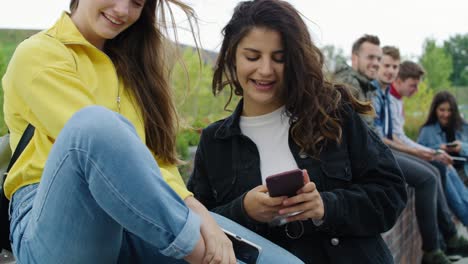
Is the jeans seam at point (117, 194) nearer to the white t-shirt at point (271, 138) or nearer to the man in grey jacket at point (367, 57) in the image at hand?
the white t-shirt at point (271, 138)

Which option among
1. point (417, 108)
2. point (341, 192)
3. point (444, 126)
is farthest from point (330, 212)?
point (417, 108)

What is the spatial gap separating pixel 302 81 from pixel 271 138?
0.29 m

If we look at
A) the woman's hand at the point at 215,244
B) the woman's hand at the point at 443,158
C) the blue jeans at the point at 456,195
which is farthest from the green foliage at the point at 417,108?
the woman's hand at the point at 215,244

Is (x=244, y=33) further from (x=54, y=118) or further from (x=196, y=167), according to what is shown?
(x=54, y=118)

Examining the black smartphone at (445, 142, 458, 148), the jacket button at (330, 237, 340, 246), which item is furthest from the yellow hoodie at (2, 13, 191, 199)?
the black smartphone at (445, 142, 458, 148)

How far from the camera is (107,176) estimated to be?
5.67 feet

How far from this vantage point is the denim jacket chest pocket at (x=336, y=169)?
2623mm

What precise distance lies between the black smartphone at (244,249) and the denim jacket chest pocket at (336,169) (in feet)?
1.90

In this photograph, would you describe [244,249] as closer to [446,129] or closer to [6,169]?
[6,169]

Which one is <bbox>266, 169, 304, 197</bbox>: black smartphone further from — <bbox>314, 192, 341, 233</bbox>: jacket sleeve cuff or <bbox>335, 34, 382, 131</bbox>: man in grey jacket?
<bbox>335, 34, 382, 131</bbox>: man in grey jacket

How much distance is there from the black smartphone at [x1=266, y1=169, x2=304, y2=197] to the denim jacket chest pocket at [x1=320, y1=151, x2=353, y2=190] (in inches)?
13.8

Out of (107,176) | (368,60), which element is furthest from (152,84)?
(368,60)

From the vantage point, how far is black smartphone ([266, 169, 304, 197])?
2.25m

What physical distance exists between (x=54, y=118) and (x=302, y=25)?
3.68 feet
